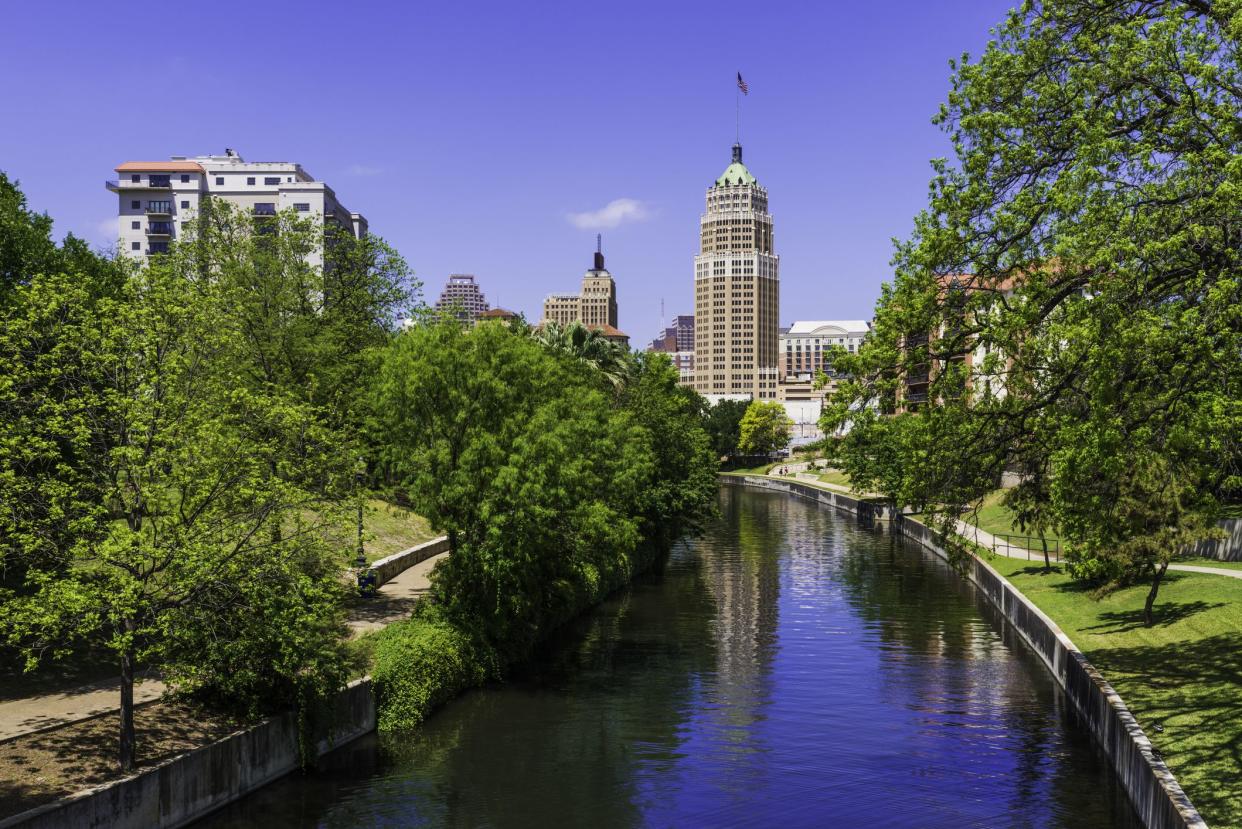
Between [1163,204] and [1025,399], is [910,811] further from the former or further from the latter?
[1163,204]

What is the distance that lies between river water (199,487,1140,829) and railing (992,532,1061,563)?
9152 mm

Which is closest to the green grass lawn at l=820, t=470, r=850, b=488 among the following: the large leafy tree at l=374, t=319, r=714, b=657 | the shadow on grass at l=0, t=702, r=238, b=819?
the large leafy tree at l=374, t=319, r=714, b=657

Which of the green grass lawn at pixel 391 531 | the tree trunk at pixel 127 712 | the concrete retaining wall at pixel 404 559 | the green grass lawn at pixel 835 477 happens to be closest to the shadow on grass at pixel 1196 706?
the tree trunk at pixel 127 712

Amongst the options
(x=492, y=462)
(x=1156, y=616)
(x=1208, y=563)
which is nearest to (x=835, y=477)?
(x=1208, y=563)

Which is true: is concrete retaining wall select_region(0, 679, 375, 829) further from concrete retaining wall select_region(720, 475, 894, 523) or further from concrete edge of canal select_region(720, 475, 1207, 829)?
concrete retaining wall select_region(720, 475, 894, 523)

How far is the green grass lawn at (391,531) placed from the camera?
5188 centimetres

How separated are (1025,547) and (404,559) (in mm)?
38755

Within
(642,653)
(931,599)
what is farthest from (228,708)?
(931,599)

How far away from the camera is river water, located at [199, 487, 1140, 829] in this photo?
85.9ft

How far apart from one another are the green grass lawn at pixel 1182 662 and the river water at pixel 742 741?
216cm

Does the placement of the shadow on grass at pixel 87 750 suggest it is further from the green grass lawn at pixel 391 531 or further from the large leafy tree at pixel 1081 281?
the green grass lawn at pixel 391 531

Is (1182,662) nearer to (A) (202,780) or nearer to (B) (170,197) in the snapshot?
(A) (202,780)

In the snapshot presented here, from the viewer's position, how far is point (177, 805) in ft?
78.1

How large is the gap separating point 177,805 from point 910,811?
17.4m
